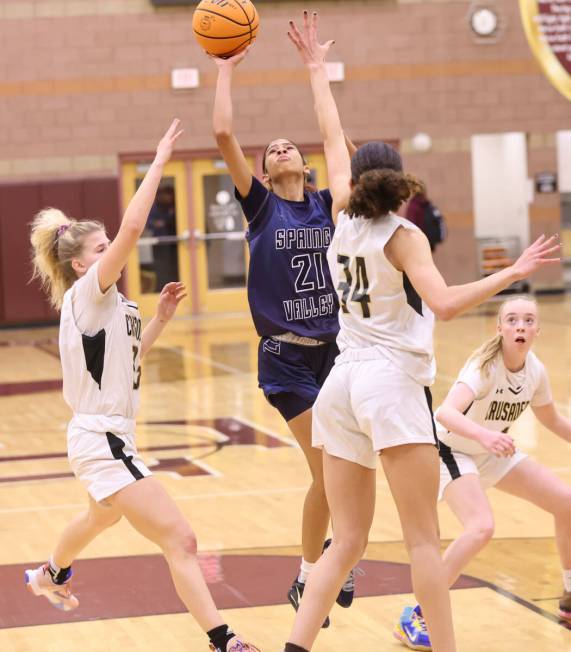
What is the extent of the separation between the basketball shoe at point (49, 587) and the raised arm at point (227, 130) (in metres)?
1.57

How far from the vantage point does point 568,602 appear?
4750 mm

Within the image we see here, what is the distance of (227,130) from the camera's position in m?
4.45

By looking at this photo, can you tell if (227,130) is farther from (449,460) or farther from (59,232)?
(449,460)

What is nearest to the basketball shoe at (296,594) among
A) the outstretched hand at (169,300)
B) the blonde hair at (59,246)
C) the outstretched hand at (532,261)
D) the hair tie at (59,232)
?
the outstretched hand at (169,300)

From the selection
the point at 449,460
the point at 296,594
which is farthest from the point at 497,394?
the point at 296,594

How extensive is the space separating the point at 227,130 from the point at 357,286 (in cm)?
95

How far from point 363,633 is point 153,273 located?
43.7ft

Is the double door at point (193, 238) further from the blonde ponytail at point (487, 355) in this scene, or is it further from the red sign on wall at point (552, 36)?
the blonde ponytail at point (487, 355)

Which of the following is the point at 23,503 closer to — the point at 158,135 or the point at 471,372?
the point at 471,372

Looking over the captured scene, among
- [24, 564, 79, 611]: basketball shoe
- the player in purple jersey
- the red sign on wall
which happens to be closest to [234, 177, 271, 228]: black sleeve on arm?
the player in purple jersey

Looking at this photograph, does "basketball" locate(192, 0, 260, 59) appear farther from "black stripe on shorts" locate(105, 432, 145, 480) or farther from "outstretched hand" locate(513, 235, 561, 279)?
"outstretched hand" locate(513, 235, 561, 279)

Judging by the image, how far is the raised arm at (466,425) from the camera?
153 inches

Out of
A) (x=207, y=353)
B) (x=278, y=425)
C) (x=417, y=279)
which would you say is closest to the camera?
(x=417, y=279)

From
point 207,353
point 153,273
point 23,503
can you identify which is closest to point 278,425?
point 23,503
